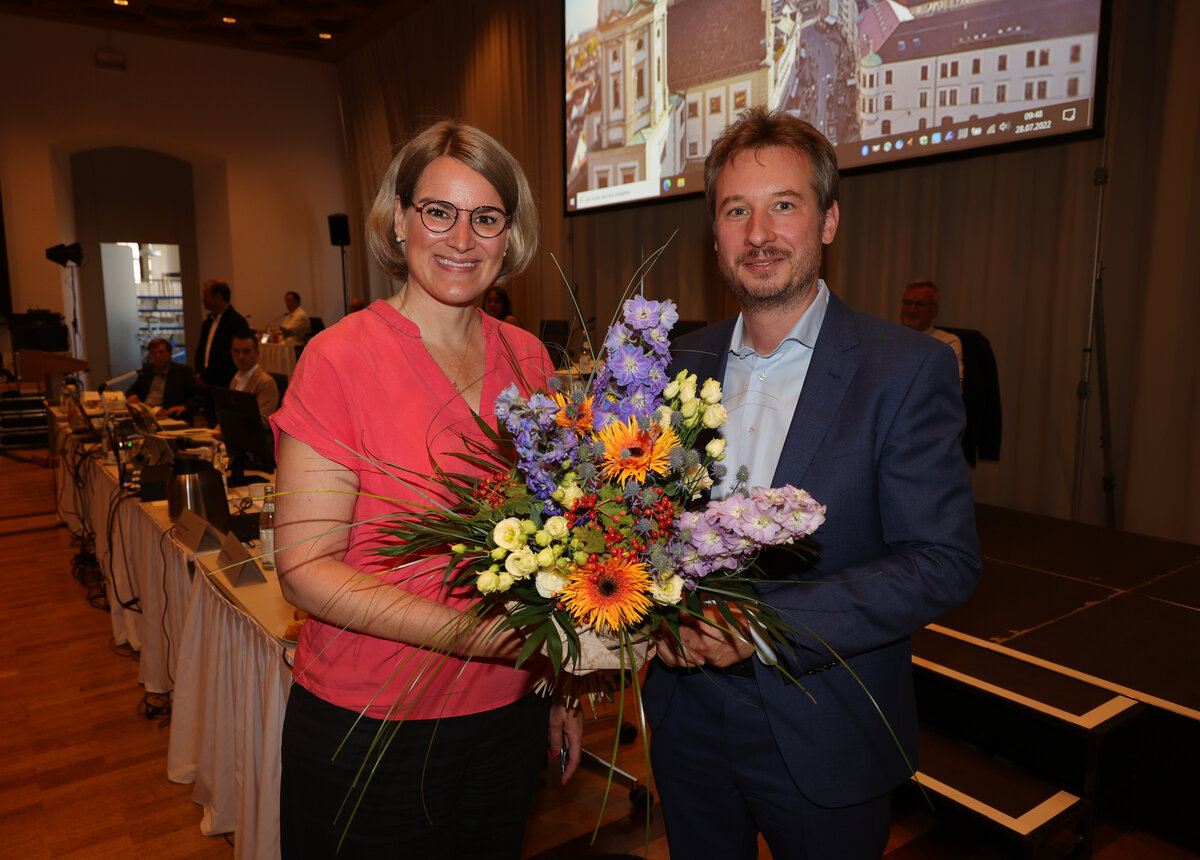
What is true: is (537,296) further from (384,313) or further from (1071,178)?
(384,313)

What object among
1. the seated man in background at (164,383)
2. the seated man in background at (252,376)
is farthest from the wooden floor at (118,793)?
the seated man in background at (164,383)

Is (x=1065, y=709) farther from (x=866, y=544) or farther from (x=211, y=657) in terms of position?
(x=211, y=657)

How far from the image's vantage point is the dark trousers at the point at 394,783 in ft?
4.23

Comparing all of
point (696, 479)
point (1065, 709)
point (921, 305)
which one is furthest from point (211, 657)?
point (921, 305)

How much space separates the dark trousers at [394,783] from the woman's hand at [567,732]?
14 centimetres

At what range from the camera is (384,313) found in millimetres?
1377

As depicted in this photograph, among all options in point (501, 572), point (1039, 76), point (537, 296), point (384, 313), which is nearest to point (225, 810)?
point (384, 313)

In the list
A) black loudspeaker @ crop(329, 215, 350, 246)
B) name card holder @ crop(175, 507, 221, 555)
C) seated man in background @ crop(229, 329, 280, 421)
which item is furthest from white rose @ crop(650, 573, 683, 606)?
black loudspeaker @ crop(329, 215, 350, 246)

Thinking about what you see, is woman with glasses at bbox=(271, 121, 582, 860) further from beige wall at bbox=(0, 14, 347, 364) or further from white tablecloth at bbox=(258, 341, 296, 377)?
beige wall at bbox=(0, 14, 347, 364)

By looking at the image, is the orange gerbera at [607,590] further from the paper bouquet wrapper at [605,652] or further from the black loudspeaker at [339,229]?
the black loudspeaker at [339,229]

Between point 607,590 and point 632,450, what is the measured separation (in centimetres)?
17

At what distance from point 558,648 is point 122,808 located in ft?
8.32

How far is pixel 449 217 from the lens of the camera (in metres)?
1.33

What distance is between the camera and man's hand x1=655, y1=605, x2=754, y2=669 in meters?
1.09
